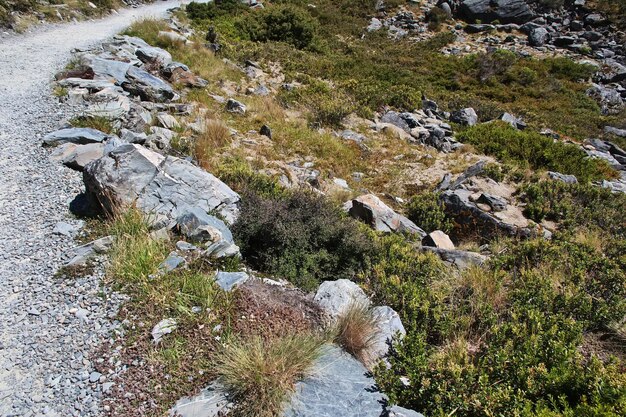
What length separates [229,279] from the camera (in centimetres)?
450

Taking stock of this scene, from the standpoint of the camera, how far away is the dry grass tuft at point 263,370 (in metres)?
3.18

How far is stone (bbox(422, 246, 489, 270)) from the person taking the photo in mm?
6328

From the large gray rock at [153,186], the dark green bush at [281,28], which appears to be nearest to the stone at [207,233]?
the large gray rock at [153,186]

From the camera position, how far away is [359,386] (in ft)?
11.7

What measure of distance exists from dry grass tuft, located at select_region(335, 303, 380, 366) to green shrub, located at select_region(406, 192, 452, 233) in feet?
16.0

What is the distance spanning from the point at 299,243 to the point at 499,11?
37.7 metres

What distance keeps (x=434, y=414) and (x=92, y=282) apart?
3909mm

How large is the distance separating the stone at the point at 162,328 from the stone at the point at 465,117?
51.4 ft

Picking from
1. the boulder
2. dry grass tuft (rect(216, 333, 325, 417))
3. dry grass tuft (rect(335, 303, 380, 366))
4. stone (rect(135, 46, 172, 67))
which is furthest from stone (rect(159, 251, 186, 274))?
stone (rect(135, 46, 172, 67))

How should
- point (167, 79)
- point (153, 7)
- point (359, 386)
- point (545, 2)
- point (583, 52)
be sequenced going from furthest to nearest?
point (545, 2) → point (583, 52) → point (153, 7) → point (167, 79) → point (359, 386)

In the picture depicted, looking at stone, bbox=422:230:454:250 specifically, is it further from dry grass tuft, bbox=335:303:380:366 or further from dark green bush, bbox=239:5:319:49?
dark green bush, bbox=239:5:319:49

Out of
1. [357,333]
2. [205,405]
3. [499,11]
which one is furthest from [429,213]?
[499,11]

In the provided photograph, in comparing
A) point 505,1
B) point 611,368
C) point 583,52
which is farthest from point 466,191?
point 505,1

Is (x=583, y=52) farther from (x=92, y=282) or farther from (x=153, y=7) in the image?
(x=92, y=282)
